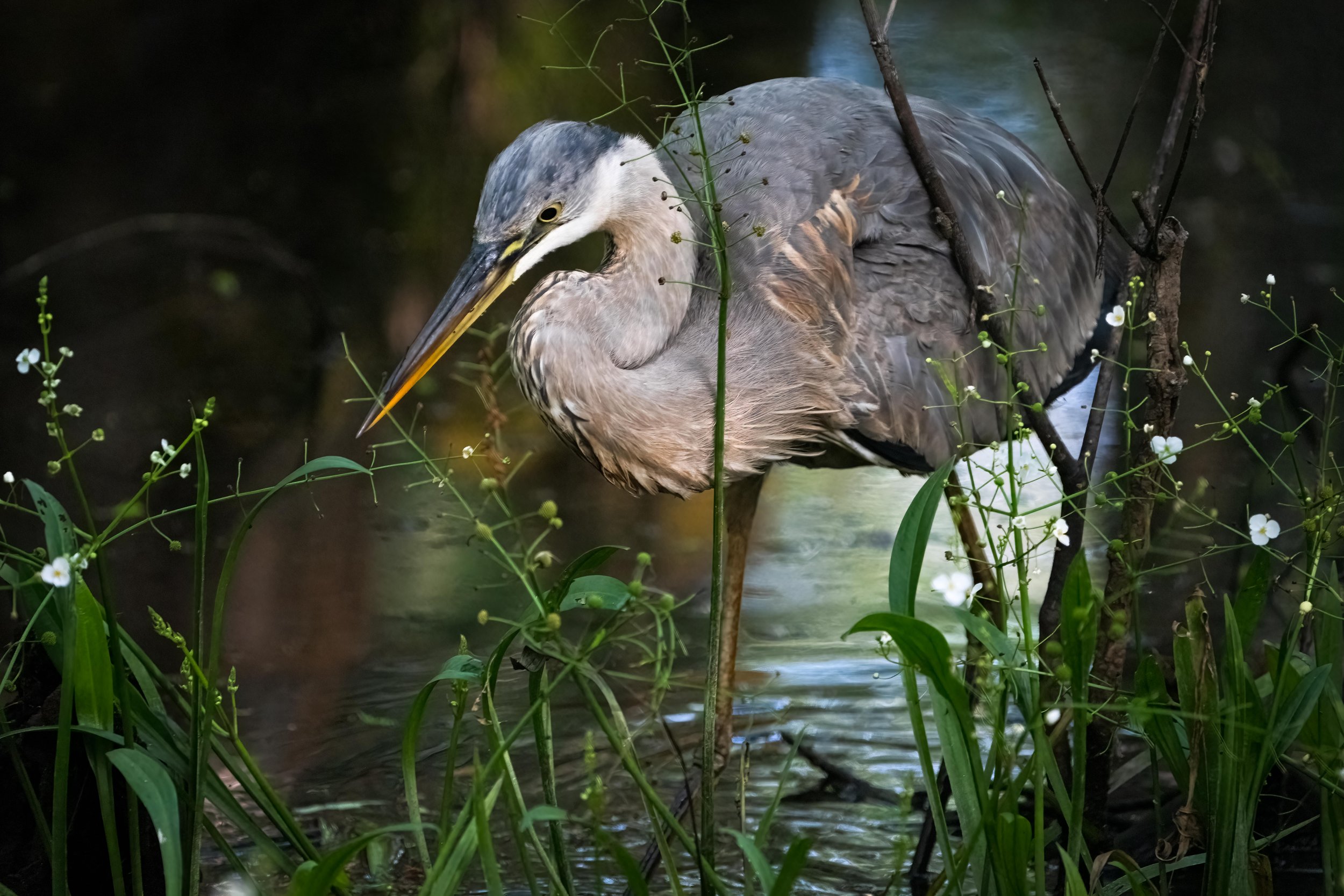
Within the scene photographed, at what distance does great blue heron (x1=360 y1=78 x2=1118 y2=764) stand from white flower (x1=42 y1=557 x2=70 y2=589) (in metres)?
0.56

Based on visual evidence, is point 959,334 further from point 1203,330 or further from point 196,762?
point 1203,330

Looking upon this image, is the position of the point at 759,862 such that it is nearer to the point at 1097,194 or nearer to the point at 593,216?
the point at 1097,194

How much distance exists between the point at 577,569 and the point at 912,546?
28 cm

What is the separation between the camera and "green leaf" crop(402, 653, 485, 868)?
1127mm

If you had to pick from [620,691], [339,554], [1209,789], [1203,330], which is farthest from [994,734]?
[1203,330]

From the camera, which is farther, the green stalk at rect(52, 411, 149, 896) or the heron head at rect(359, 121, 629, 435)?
the heron head at rect(359, 121, 629, 435)

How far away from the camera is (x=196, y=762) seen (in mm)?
1170

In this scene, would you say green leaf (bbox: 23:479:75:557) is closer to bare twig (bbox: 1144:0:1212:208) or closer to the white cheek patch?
the white cheek patch

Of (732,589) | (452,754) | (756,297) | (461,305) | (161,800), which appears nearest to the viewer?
(161,800)

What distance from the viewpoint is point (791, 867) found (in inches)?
37.3

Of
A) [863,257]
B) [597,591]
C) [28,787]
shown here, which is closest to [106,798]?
[28,787]

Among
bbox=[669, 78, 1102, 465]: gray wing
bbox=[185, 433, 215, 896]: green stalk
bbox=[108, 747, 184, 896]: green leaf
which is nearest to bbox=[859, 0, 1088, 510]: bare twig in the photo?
bbox=[669, 78, 1102, 465]: gray wing

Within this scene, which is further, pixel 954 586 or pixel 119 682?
pixel 119 682

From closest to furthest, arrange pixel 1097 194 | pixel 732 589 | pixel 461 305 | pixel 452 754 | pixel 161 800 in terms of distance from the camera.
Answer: pixel 161 800 < pixel 452 754 < pixel 1097 194 < pixel 461 305 < pixel 732 589
